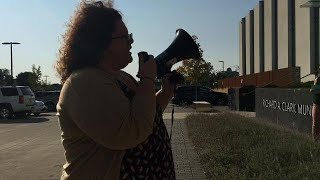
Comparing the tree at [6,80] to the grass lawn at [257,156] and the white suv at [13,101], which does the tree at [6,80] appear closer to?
the white suv at [13,101]

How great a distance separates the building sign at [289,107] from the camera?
11648mm

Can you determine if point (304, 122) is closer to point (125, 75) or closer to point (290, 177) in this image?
point (290, 177)

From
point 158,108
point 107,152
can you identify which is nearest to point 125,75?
point 158,108

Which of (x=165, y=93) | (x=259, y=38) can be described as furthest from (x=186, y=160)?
(x=259, y=38)

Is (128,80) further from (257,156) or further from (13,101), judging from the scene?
(13,101)

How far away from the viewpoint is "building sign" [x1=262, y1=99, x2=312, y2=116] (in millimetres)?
11648

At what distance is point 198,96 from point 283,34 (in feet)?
31.6

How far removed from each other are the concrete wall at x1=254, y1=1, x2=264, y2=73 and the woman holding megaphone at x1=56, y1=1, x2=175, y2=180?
5307 cm

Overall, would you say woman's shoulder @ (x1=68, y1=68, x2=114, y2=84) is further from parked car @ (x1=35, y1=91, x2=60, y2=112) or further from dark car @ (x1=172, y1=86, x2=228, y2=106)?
parked car @ (x1=35, y1=91, x2=60, y2=112)

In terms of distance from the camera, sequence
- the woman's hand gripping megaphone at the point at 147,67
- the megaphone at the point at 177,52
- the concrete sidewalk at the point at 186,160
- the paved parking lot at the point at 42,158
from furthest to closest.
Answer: the paved parking lot at the point at 42,158 < the concrete sidewalk at the point at 186,160 < the megaphone at the point at 177,52 < the woman's hand gripping megaphone at the point at 147,67

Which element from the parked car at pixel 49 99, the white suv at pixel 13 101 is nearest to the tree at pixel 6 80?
the parked car at pixel 49 99

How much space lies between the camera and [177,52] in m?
3.02

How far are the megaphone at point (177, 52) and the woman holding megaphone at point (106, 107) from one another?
0.22m

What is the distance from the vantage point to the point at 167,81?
9.79ft
